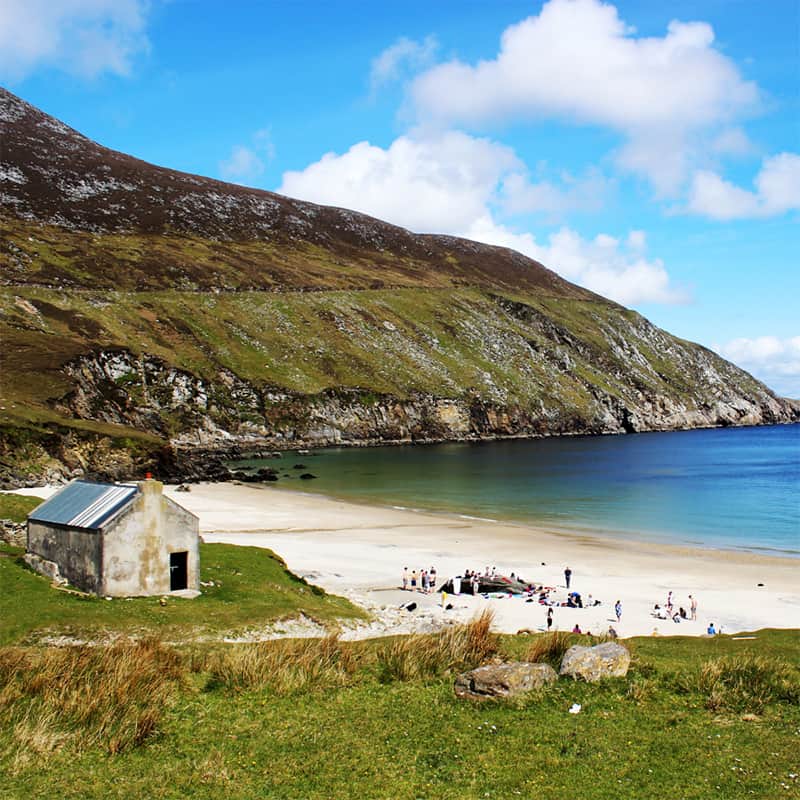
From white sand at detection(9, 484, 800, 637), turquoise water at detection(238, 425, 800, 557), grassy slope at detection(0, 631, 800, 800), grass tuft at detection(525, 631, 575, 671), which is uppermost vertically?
grass tuft at detection(525, 631, 575, 671)

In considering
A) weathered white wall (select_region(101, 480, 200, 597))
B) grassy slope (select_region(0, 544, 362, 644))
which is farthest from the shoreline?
weathered white wall (select_region(101, 480, 200, 597))

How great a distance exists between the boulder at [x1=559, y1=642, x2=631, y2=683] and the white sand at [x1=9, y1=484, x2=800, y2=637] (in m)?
13.3

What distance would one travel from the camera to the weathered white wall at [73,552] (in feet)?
96.6

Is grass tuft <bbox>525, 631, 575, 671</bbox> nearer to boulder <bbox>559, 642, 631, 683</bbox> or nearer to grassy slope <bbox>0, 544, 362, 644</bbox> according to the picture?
boulder <bbox>559, 642, 631, 683</bbox>

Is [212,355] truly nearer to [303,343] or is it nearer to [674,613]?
[303,343]

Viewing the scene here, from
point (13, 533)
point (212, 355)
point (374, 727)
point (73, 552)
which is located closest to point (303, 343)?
point (212, 355)

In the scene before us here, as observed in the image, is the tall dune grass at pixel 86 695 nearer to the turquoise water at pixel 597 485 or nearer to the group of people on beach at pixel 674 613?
the group of people on beach at pixel 674 613

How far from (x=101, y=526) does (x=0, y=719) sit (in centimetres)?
1561

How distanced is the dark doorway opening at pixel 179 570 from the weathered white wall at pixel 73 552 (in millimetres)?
3104

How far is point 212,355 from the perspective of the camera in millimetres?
135750

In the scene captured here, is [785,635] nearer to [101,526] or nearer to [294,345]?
[101,526]

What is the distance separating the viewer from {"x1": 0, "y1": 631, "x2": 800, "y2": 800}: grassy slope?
484 inches

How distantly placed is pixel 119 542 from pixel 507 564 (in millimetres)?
27198

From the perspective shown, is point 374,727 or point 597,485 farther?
point 597,485
